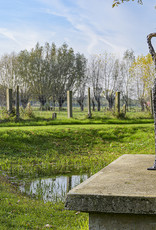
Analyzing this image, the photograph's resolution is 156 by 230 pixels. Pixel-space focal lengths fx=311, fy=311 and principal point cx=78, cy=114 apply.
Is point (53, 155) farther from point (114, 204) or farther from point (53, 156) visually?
point (114, 204)

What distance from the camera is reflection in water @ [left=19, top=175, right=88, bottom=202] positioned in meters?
7.19

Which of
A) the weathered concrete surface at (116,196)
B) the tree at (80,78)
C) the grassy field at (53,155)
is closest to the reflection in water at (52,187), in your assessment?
the grassy field at (53,155)

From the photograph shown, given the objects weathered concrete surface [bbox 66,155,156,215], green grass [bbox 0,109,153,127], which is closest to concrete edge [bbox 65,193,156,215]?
weathered concrete surface [bbox 66,155,156,215]

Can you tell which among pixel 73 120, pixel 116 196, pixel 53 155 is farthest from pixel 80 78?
pixel 116 196

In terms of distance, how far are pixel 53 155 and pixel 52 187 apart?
469 centimetres

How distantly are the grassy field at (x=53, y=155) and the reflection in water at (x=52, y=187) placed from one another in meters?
0.35

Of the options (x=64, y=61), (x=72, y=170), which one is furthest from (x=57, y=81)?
(x=72, y=170)

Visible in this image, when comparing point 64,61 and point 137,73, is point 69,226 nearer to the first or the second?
point 137,73

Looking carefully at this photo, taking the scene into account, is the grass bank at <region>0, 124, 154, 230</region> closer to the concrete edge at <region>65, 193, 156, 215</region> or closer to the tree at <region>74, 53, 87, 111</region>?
the concrete edge at <region>65, 193, 156, 215</region>

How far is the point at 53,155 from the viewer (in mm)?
12461

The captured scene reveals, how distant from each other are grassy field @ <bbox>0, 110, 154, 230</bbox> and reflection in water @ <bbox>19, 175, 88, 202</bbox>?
0.35 metres

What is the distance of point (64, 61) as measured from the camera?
50.5 metres

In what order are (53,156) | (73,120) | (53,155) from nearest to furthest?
(53,156) → (53,155) → (73,120)

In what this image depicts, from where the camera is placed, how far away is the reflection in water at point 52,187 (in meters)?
7.19
